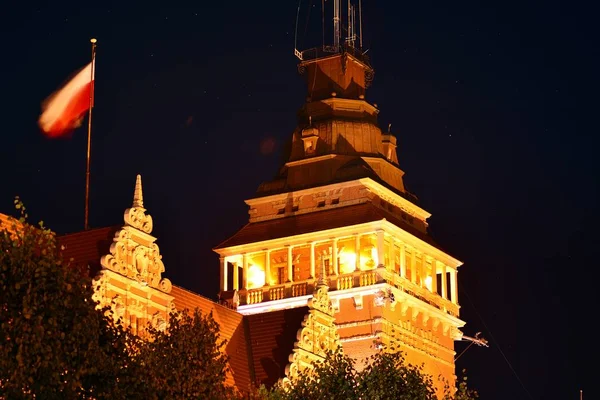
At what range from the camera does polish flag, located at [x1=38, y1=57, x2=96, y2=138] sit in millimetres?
82250

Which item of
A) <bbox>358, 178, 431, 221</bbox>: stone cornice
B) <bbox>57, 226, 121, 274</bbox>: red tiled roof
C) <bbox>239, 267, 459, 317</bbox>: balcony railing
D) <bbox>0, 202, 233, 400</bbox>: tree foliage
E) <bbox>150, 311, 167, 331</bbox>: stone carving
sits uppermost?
<bbox>358, 178, 431, 221</bbox>: stone cornice

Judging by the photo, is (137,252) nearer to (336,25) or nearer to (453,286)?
(453,286)

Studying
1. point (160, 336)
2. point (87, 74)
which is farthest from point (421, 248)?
point (160, 336)

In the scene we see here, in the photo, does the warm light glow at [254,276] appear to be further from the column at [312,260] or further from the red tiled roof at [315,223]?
the column at [312,260]

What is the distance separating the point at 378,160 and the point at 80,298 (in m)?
52.7

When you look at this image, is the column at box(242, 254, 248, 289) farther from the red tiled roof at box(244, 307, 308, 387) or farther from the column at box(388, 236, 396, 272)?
the red tiled roof at box(244, 307, 308, 387)

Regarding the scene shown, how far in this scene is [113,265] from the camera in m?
76.9

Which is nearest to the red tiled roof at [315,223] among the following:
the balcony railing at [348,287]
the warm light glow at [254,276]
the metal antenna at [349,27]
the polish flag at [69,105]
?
the warm light glow at [254,276]

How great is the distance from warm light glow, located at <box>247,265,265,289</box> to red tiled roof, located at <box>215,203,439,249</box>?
68.0 inches

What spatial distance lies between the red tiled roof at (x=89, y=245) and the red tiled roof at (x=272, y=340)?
12.2 meters

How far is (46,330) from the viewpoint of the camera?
5447cm

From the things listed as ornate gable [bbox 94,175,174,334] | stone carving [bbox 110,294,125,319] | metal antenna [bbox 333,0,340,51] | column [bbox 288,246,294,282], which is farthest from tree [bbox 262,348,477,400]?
metal antenna [bbox 333,0,340,51]

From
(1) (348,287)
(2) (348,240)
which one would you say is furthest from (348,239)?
(1) (348,287)

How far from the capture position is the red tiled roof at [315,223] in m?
103
